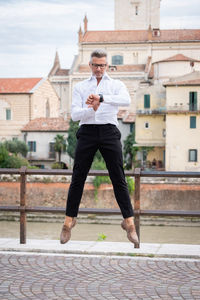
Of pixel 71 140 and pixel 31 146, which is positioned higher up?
pixel 71 140

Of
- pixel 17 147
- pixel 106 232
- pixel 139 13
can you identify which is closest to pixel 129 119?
pixel 17 147

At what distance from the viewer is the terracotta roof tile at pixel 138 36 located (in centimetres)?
6359

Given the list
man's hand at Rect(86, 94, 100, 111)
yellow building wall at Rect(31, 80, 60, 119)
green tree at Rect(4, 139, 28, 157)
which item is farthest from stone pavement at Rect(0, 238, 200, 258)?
yellow building wall at Rect(31, 80, 60, 119)

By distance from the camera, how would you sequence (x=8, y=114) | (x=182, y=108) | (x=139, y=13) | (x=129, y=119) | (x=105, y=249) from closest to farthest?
1. (x=105, y=249)
2. (x=182, y=108)
3. (x=129, y=119)
4. (x=8, y=114)
5. (x=139, y=13)

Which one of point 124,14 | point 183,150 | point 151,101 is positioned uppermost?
point 124,14

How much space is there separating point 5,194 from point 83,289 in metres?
28.0

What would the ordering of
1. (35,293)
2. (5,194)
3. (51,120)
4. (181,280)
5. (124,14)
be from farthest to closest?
1. (124,14)
2. (51,120)
3. (5,194)
4. (181,280)
5. (35,293)

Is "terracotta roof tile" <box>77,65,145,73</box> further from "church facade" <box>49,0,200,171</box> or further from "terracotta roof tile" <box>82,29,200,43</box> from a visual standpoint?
"terracotta roof tile" <box>82,29,200,43</box>

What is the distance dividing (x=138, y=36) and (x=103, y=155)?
6203 centimetres

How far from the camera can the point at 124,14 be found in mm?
72312

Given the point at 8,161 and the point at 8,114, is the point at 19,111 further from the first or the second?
the point at 8,161

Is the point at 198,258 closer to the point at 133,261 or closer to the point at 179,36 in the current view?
the point at 133,261

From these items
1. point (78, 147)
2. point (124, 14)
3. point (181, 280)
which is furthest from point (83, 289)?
point (124, 14)

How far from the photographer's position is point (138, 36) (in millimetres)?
65312
